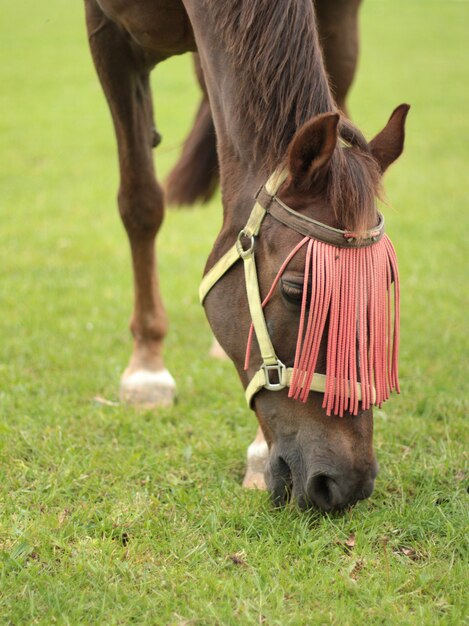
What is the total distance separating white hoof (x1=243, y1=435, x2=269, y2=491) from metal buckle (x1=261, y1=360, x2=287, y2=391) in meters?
0.57

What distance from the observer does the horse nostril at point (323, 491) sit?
254 cm

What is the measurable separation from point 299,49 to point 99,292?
3.87 metres

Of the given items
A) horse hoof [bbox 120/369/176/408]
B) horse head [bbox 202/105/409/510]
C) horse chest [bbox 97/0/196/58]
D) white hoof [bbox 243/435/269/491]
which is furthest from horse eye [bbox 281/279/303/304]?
horse hoof [bbox 120/369/176/408]

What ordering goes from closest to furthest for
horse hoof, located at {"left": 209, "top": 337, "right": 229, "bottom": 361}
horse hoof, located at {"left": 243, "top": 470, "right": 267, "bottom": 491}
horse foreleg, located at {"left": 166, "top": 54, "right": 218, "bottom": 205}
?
horse hoof, located at {"left": 243, "top": 470, "right": 267, "bottom": 491} → horse foreleg, located at {"left": 166, "top": 54, "right": 218, "bottom": 205} → horse hoof, located at {"left": 209, "top": 337, "right": 229, "bottom": 361}

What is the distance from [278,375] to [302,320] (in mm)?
242

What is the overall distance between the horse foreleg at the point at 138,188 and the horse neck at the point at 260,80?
98 cm

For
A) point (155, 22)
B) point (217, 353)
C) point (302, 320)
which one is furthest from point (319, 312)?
point (217, 353)

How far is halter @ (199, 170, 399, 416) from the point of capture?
2.48 m

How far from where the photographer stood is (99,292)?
620 cm

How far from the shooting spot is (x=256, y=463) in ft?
10.3

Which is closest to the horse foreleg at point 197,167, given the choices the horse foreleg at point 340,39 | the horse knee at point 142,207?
the horse knee at point 142,207

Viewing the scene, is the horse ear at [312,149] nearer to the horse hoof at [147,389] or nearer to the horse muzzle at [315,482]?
the horse muzzle at [315,482]

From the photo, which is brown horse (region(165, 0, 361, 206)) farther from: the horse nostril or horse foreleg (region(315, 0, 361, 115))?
the horse nostril

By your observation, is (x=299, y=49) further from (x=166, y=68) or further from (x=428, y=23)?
(x=428, y=23)
